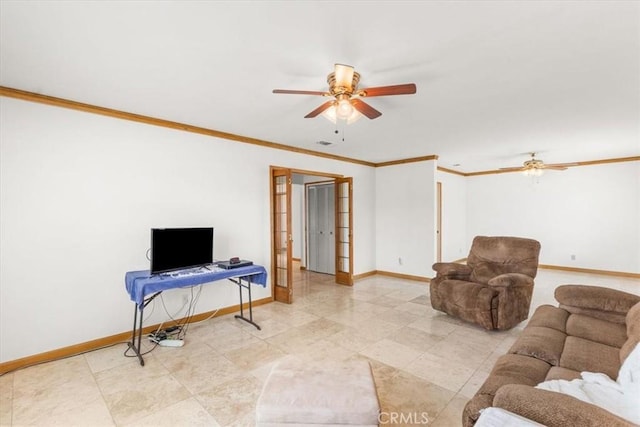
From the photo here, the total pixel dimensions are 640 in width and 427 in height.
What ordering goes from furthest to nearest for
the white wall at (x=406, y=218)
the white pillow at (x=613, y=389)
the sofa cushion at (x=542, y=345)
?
the white wall at (x=406, y=218) → the sofa cushion at (x=542, y=345) → the white pillow at (x=613, y=389)

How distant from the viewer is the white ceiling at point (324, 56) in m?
1.70

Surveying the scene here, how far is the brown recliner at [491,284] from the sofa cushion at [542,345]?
117 cm

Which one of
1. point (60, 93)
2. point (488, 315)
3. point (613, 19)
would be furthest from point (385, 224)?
point (60, 93)

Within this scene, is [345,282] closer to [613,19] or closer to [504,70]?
[504,70]

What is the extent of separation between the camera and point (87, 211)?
304 centimetres

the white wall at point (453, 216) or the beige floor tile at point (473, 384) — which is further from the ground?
the white wall at point (453, 216)

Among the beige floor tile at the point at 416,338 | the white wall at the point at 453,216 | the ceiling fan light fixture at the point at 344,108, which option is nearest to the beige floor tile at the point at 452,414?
the beige floor tile at the point at 416,338

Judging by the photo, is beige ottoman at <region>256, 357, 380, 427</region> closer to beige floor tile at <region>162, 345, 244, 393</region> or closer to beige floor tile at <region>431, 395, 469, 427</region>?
beige floor tile at <region>431, 395, 469, 427</region>

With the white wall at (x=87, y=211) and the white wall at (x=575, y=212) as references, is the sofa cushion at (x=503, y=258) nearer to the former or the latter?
the white wall at (x=87, y=211)

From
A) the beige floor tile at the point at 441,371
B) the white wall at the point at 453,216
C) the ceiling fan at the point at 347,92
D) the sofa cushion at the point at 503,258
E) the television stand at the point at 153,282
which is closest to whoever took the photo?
the ceiling fan at the point at 347,92

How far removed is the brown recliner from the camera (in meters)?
3.39

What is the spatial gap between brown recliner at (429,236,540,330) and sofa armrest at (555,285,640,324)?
0.67 meters

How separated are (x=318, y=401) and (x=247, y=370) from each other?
1.34 m

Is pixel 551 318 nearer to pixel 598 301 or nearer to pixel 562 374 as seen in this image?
pixel 598 301
